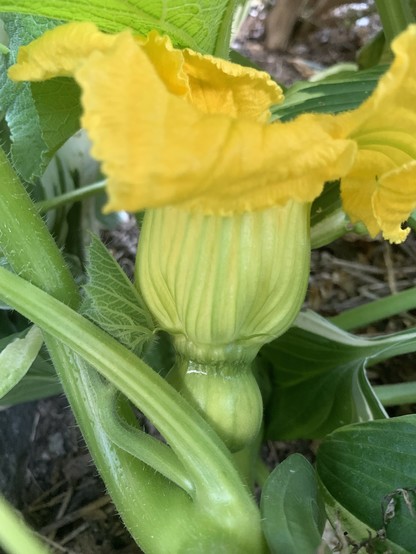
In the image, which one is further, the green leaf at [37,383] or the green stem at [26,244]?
the green leaf at [37,383]

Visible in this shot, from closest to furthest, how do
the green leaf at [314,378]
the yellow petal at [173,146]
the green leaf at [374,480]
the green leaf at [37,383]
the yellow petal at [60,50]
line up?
the yellow petal at [173,146]
the yellow petal at [60,50]
the green leaf at [374,480]
the green leaf at [37,383]
the green leaf at [314,378]

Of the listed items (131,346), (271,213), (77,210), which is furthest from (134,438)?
(77,210)

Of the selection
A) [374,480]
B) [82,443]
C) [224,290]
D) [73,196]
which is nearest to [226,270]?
[224,290]

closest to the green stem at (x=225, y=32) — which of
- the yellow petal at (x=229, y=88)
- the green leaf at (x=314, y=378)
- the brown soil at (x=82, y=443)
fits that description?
the yellow petal at (x=229, y=88)

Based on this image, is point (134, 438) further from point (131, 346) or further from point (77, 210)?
point (77, 210)

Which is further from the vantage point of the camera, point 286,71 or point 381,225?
point 286,71

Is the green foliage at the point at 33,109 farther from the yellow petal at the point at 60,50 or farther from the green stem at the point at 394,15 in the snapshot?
the green stem at the point at 394,15
